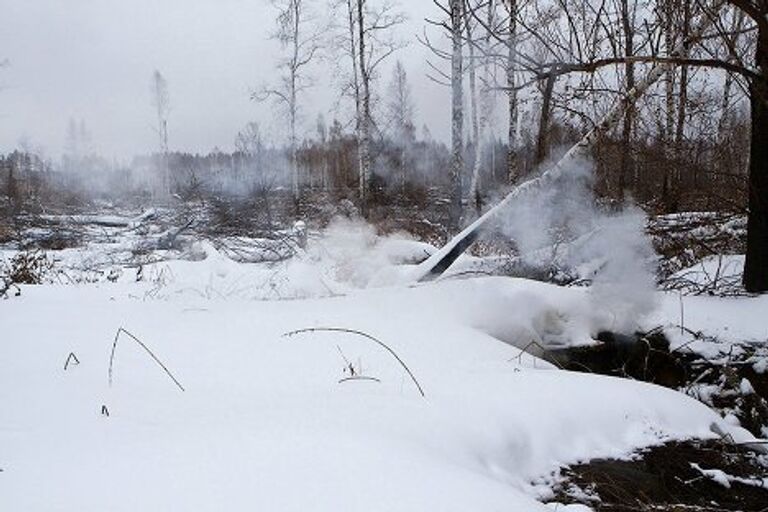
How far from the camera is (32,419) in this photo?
2119 mm

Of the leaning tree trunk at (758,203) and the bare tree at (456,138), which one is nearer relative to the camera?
the leaning tree trunk at (758,203)

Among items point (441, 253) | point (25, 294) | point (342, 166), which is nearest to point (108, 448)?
point (25, 294)

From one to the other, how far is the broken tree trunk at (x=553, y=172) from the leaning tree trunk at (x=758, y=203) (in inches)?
29.7

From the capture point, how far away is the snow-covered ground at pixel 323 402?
1.68 metres

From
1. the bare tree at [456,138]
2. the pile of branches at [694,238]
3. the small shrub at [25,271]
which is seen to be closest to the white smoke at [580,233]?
the pile of branches at [694,238]

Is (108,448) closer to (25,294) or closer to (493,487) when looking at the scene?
(493,487)

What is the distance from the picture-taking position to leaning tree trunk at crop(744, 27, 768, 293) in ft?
15.4

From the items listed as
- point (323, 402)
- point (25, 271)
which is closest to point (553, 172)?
point (323, 402)

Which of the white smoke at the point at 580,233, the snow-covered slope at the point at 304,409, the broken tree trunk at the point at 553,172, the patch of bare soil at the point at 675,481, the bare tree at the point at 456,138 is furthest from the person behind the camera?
the bare tree at the point at 456,138

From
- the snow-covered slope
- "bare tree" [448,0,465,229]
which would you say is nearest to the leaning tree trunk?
the snow-covered slope

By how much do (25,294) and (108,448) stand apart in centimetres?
352

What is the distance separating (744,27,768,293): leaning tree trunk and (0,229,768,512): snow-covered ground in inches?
14.4

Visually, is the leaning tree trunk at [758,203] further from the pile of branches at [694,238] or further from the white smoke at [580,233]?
the pile of branches at [694,238]

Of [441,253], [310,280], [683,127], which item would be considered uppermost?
[683,127]
